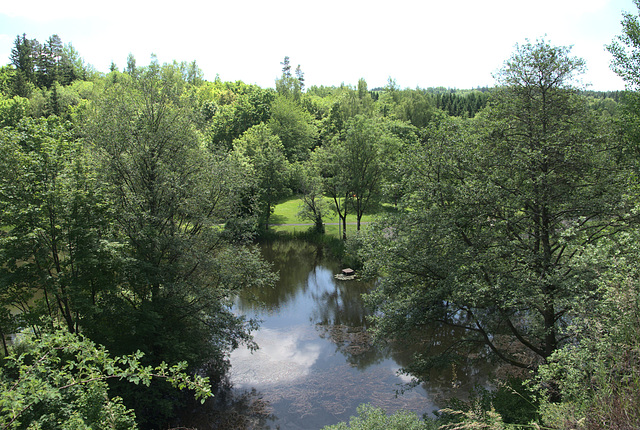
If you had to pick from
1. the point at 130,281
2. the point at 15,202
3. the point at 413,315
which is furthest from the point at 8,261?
the point at 413,315

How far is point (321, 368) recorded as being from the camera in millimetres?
18359

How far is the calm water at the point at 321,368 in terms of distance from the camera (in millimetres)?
15594

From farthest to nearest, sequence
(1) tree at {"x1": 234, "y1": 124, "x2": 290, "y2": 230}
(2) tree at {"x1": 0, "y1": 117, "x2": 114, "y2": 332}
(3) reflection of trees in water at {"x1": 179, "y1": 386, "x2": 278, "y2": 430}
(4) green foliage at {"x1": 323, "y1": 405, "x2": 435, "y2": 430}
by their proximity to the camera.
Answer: (1) tree at {"x1": 234, "y1": 124, "x2": 290, "y2": 230} < (3) reflection of trees in water at {"x1": 179, "y1": 386, "x2": 278, "y2": 430} < (2) tree at {"x1": 0, "y1": 117, "x2": 114, "y2": 332} < (4) green foliage at {"x1": 323, "y1": 405, "x2": 435, "y2": 430}

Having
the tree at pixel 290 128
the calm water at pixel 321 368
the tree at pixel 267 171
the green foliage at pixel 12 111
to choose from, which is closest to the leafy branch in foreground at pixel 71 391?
the calm water at pixel 321 368

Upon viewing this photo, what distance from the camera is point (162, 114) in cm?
1688

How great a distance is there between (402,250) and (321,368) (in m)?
8.20

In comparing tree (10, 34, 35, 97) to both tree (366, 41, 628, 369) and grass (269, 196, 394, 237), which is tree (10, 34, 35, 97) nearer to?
grass (269, 196, 394, 237)

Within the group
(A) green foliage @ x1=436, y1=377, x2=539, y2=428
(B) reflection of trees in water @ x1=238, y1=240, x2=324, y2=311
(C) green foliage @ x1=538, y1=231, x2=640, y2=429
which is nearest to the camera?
(C) green foliage @ x1=538, y1=231, x2=640, y2=429

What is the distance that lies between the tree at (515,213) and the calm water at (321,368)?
417cm

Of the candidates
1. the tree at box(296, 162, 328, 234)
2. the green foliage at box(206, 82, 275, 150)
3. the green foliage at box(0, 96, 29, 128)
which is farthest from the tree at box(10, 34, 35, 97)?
the tree at box(296, 162, 328, 234)

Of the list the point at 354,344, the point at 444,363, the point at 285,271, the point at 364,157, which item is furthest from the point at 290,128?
the point at 444,363

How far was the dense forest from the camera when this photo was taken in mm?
7605

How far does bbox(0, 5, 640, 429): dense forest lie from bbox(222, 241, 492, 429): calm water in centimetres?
225

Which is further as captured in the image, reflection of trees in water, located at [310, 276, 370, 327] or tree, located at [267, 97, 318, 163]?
tree, located at [267, 97, 318, 163]
